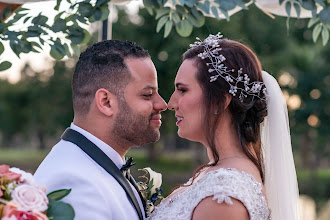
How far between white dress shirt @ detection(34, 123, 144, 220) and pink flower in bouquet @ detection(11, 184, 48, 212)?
1.98 feet

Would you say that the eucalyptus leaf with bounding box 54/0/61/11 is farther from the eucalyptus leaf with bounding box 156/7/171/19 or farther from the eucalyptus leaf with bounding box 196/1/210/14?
the eucalyptus leaf with bounding box 196/1/210/14

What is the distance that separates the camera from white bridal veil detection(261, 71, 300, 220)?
3.13m

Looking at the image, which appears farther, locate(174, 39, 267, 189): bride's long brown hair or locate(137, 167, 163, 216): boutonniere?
locate(137, 167, 163, 216): boutonniere

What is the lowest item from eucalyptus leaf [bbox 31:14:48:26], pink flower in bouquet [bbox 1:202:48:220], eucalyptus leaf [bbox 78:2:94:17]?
eucalyptus leaf [bbox 31:14:48:26]

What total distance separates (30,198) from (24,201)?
3cm

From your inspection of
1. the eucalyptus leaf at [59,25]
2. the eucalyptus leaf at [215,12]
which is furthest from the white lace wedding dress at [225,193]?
the eucalyptus leaf at [59,25]

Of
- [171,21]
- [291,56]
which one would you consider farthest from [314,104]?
[171,21]

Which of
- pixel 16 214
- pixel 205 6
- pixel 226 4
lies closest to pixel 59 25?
pixel 205 6

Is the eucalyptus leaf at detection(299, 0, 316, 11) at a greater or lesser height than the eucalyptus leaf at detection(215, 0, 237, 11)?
lesser

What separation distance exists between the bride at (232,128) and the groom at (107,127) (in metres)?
0.21

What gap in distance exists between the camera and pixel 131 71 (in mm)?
3045

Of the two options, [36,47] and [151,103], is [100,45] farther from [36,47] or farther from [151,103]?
[36,47]

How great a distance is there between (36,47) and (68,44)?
235 millimetres

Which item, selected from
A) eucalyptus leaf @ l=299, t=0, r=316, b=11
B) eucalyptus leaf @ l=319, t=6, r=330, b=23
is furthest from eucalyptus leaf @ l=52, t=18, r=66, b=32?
eucalyptus leaf @ l=319, t=6, r=330, b=23
